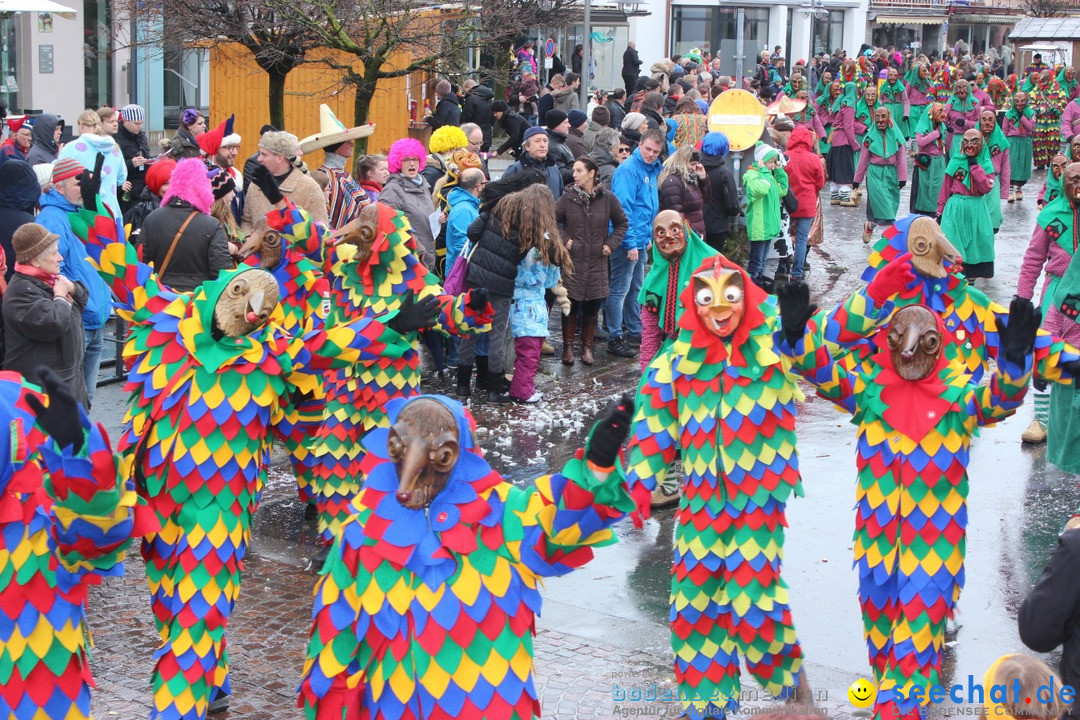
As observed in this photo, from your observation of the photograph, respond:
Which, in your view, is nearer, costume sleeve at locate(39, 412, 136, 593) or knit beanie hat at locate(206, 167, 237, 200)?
costume sleeve at locate(39, 412, 136, 593)

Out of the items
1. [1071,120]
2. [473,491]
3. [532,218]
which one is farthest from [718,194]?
[1071,120]

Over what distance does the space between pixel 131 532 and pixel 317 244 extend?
11.9ft

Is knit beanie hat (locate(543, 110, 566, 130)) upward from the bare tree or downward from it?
downward

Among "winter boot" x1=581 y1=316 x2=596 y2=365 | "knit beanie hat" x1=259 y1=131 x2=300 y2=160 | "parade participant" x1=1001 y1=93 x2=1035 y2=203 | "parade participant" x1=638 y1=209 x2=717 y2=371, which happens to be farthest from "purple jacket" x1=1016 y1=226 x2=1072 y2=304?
"parade participant" x1=1001 y1=93 x2=1035 y2=203

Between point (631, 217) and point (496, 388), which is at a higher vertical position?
point (631, 217)

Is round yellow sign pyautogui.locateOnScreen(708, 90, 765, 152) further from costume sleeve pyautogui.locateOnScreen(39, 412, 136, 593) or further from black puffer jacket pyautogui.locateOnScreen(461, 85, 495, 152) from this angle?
costume sleeve pyautogui.locateOnScreen(39, 412, 136, 593)

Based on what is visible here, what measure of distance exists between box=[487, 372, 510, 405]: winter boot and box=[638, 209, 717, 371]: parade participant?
284 centimetres

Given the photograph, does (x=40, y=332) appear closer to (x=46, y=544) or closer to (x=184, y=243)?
(x=184, y=243)

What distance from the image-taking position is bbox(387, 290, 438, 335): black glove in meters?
6.77

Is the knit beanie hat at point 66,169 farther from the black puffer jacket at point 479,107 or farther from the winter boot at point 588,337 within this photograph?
the black puffer jacket at point 479,107

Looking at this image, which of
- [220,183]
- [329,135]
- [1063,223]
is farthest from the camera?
[329,135]

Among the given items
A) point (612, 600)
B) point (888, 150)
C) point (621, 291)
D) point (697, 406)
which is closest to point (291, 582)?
point (612, 600)

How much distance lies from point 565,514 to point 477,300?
293cm

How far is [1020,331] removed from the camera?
5.29m
